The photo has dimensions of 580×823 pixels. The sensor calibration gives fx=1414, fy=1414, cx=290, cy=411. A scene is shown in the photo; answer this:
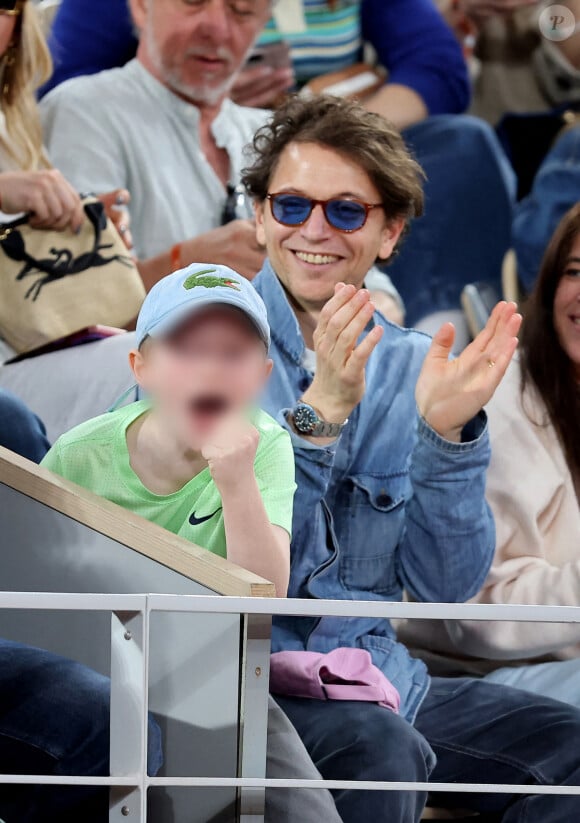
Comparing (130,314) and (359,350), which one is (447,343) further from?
(130,314)

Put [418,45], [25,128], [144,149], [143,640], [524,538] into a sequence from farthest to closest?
[418,45] < [144,149] < [25,128] < [524,538] < [143,640]

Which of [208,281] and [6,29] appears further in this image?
[6,29]

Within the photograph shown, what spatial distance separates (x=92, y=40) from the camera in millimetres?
2398

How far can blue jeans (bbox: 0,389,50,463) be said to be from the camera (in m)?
1.46

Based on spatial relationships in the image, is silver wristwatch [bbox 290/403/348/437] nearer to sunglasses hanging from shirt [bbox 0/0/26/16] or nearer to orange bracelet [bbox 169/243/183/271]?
orange bracelet [bbox 169/243/183/271]

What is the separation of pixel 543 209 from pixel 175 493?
1405mm

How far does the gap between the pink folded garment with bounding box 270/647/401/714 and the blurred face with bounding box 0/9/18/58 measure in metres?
0.99

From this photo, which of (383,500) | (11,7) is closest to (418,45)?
(11,7)

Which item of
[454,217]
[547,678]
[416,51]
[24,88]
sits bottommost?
[454,217]

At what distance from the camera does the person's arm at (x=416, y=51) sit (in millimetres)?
2621

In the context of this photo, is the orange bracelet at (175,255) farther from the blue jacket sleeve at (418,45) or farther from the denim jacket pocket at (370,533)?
the blue jacket sleeve at (418,45)

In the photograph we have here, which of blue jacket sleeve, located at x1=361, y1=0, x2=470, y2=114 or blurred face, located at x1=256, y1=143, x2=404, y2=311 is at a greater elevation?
blurred face, located at x1=256, y1=143, x2=404, y2=311

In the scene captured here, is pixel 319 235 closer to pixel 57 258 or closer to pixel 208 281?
pixel 208 281

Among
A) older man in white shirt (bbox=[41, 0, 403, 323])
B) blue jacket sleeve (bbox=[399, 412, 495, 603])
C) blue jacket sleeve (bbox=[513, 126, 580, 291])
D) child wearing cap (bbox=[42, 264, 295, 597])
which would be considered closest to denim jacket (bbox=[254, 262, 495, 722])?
blue jacket sleeve (bbox=[399, 412, 495, 603])
